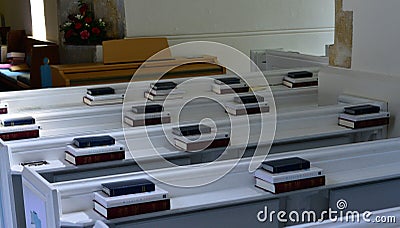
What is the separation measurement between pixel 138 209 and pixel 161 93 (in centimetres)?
185

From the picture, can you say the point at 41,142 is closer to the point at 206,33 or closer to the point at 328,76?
the point at 328,76

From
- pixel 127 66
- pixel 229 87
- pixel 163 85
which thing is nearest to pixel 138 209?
pixel 229 87

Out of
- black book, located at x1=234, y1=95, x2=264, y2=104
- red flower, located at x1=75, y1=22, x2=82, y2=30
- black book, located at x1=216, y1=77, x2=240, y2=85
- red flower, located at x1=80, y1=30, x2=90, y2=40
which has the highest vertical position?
red flower, located at x1=75, y1=22, x2=82, y2=30

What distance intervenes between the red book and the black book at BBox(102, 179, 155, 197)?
38 cm

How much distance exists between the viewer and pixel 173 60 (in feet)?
17.1

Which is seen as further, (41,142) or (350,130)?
(350,130)

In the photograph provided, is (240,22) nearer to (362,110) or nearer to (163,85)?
(163,85)

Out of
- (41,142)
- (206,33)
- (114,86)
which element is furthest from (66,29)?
(41,142)

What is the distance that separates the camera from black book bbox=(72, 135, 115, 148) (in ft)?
7.41

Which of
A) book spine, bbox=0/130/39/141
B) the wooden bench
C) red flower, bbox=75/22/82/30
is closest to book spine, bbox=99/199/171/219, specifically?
book spine, bbox=0/130/39/141

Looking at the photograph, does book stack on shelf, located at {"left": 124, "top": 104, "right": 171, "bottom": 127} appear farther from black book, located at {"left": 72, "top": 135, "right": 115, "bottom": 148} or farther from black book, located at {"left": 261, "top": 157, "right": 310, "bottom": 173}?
black book, located at {"left": 261, "top": 157, "right": 310, "bottom": 173}

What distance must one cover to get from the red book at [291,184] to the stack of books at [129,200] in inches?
13.3

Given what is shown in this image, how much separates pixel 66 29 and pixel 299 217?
15.0 feet

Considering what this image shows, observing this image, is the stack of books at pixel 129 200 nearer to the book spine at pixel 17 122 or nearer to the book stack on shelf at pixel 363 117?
the book spine at pixel 17 122
